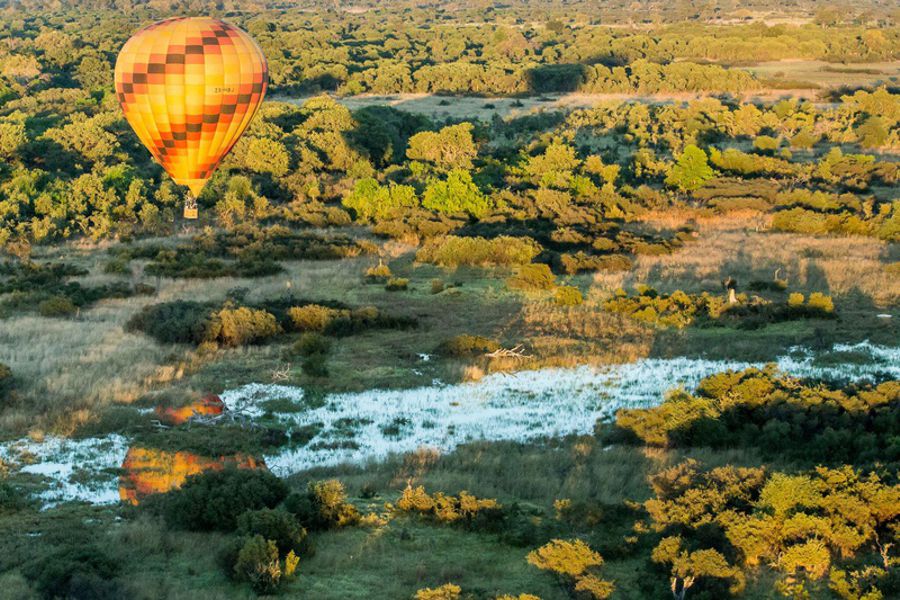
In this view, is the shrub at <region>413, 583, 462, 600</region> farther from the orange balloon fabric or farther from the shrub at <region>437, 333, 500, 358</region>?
the orange balloon fabric

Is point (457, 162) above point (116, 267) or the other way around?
the other way around

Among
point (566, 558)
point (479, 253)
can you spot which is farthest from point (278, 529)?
point (479, 253)

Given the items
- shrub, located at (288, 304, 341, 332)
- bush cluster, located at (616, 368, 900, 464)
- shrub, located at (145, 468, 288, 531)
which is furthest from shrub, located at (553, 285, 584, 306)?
shrub, located at (145, 468, 288, 531)

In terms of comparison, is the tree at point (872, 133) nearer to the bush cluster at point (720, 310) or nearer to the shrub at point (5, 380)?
the bush cluster at point (720, 310)

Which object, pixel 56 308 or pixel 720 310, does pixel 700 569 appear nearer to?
pixel 720 310

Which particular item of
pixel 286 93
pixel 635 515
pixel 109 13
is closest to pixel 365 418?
pixel 635 515

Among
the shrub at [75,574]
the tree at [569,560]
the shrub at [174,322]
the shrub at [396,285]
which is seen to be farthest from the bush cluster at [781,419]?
the shrub at [396,285]
